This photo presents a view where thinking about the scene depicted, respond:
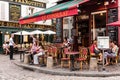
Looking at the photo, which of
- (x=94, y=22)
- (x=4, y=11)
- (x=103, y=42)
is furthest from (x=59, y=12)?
(x=4, y=11)

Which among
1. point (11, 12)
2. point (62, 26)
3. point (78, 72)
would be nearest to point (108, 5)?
point (78, 72)

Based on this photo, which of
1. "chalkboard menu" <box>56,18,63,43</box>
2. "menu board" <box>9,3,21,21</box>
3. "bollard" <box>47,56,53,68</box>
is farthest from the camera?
"menu board" <box>9,3,21,21</box>

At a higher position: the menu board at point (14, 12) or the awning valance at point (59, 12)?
the menu board at point (14, 12)

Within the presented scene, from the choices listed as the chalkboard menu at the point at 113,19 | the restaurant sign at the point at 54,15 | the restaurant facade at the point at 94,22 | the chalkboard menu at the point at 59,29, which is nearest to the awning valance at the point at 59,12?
the restaurant sign at the point at 54,15

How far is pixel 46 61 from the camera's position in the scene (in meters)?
15.0

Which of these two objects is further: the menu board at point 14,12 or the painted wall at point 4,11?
the menu board at point 14,12

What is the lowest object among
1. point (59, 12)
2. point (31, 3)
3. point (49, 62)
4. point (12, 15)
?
point (49, 62)

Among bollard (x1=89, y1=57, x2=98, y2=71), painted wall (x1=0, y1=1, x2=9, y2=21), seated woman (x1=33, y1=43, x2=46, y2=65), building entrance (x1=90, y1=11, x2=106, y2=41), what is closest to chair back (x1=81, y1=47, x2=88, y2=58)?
A: bollard (x1=89, y1=57, x2=98, y2=71)

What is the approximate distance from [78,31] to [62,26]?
2.67 metres

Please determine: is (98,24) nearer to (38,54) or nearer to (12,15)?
(38,54)

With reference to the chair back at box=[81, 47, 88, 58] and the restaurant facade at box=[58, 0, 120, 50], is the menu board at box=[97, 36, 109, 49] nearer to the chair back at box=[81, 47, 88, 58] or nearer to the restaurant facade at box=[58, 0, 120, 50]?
the chair back at box=[81, 47, 88, 58]

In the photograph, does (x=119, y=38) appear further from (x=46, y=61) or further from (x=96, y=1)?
(x=46, y=61)

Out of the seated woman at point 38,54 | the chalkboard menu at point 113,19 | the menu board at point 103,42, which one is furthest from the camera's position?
the chalkboard menu at point 113,19

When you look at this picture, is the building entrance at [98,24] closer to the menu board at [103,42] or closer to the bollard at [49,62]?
the menu board at [103,42]
